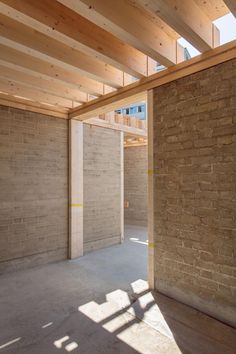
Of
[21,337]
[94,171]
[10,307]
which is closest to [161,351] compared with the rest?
[21,337]

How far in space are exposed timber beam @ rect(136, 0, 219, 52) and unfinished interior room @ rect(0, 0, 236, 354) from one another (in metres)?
0.01

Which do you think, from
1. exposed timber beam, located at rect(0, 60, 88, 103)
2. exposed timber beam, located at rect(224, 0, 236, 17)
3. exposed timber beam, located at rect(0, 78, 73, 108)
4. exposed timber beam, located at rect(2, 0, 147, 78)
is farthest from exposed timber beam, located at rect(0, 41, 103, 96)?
exposed timber beam, located at rect(224, 0, 236, 17)

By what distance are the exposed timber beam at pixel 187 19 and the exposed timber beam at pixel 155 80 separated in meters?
0.12

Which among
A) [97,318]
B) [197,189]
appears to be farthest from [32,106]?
[97,318]

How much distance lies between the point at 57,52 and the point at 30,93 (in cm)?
129

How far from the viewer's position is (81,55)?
9.12 ft

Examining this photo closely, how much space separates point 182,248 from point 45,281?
201 centimetres

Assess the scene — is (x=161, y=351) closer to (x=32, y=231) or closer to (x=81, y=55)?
(x=32, y=231)

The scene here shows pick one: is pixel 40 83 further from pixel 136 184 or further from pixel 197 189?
pixel 136 184

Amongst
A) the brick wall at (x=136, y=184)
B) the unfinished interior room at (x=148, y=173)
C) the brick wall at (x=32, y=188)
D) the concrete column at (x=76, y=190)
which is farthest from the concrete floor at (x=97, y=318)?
the brick wall at (x=136, y=184)

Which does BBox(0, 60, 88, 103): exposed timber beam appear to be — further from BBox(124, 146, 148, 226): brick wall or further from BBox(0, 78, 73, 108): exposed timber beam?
BBox(124, 146, 148, 226): brick wall

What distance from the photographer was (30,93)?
3648 mm

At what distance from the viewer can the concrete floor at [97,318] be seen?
81.3 inches

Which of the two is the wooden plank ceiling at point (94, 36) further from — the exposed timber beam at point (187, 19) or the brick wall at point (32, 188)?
the brick wall at point (32, 188)
